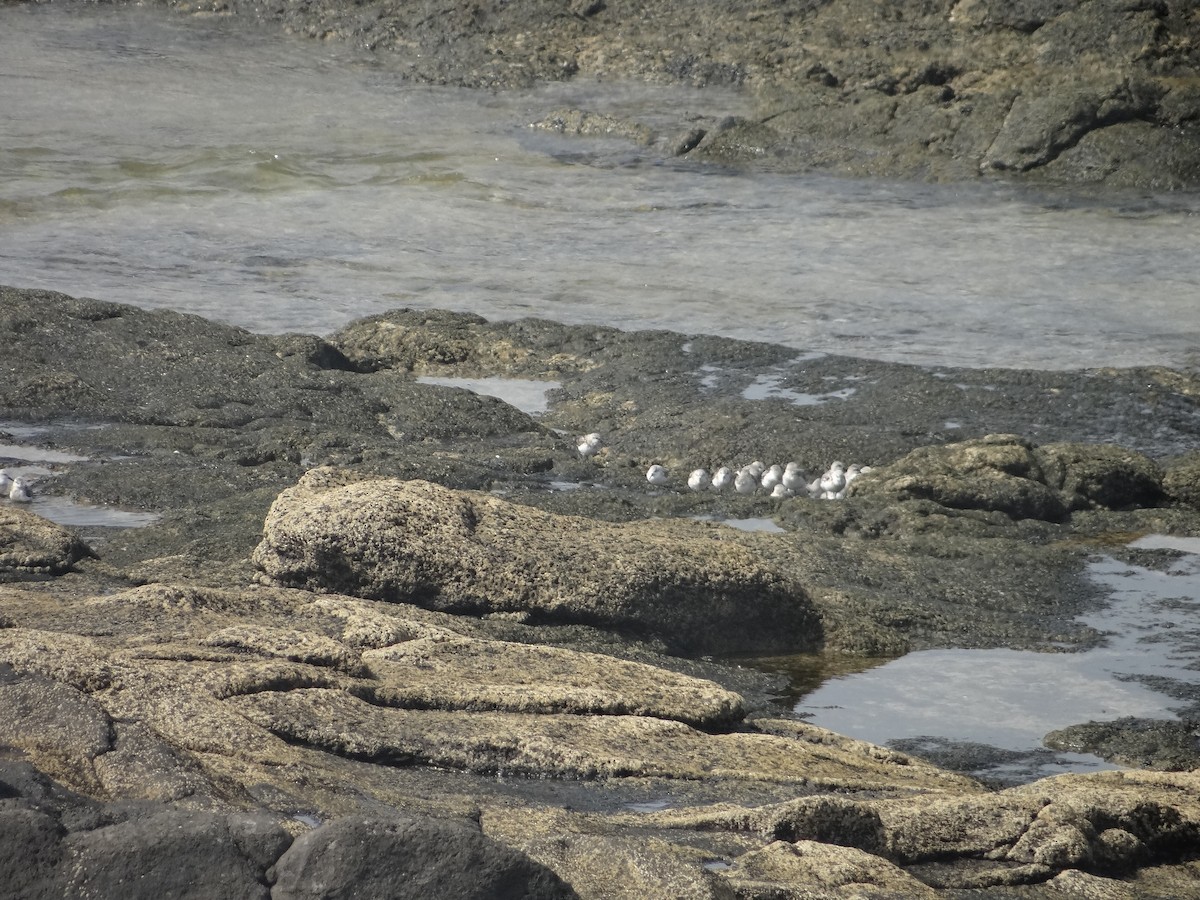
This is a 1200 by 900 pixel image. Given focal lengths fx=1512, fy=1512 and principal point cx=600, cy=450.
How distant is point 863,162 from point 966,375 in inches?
327

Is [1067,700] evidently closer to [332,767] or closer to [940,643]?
[940,643]

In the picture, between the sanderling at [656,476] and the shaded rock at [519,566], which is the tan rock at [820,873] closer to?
the shaded rock at [519,566]

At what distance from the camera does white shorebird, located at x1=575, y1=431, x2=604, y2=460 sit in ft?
25.4

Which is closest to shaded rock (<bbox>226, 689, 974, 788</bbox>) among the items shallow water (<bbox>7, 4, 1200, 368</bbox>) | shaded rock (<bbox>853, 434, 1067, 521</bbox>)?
shaded rock (<bbox>853, 434, 1067, 521</bbox>)

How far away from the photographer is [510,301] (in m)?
11.5

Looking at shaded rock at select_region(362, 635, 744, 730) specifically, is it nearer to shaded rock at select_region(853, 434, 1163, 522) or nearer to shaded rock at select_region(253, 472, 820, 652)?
shaded rock at select_region(253, 472, 820, 652)

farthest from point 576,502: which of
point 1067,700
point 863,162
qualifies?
point 863,162

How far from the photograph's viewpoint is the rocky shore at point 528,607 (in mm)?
2738

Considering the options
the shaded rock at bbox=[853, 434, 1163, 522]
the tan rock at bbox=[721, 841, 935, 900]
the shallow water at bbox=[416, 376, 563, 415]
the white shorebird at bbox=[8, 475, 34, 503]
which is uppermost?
the tan rock at bbox=[721, 841, 935, 900]

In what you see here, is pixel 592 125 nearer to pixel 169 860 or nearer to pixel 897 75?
pixel 897 75

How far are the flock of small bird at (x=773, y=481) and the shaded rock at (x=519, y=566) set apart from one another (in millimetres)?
1920

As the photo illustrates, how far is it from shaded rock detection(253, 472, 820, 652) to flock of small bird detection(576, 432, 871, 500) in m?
1.92

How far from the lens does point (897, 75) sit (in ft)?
57.9

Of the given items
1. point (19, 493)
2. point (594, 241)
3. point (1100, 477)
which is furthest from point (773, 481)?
point (594, 241)
